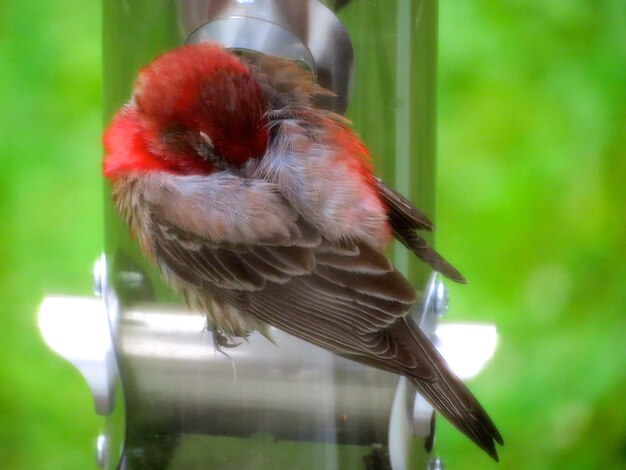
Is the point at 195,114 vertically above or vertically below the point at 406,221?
above

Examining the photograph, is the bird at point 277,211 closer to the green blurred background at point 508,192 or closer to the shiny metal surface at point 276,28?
the shiny metal surface at point 276,28

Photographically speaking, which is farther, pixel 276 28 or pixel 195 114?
pixel 276 28

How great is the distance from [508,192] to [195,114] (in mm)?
962

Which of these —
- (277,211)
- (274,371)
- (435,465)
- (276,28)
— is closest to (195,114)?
(277,211)

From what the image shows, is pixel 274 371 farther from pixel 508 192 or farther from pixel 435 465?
pixel 508 192

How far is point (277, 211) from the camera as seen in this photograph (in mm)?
1354

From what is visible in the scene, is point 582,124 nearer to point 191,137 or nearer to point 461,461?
point 461,461

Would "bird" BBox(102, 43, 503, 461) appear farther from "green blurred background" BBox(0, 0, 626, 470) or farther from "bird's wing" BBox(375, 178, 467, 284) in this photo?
"green blurred background" BBox(0, 0, 626, 470)

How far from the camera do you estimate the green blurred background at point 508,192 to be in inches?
77.9

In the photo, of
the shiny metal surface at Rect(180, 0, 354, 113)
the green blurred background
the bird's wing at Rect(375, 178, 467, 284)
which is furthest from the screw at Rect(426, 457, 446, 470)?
the shiny metal surface at Rect(180, 0, 354, 113)

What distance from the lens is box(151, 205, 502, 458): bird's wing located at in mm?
1326

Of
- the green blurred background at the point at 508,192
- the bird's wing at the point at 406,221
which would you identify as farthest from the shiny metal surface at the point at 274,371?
the green blurred background at the point at 508,192

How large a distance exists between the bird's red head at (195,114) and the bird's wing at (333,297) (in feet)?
0.43

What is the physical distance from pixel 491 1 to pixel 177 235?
0.98 m
